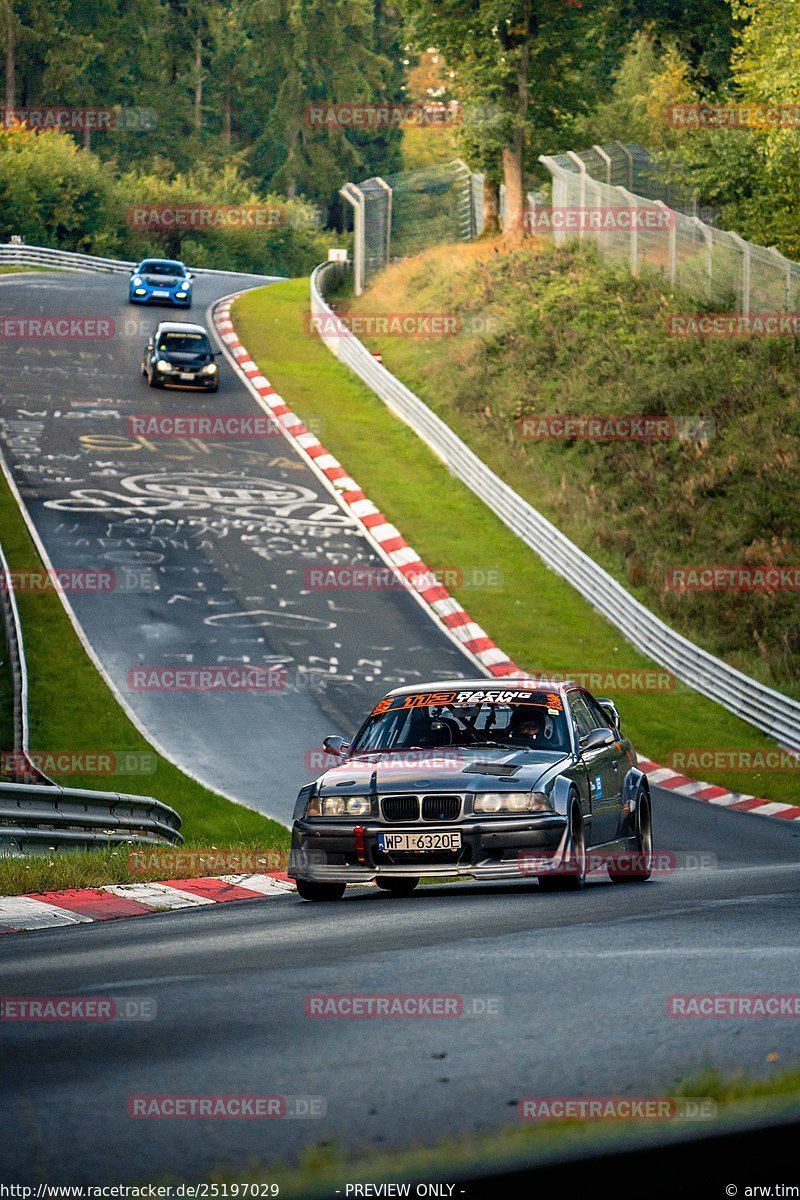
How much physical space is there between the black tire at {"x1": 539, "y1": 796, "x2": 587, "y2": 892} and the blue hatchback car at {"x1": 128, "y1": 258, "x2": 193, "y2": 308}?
4403 cm

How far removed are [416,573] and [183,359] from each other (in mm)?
13713

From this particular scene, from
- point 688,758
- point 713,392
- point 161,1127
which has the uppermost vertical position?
point 161,1127

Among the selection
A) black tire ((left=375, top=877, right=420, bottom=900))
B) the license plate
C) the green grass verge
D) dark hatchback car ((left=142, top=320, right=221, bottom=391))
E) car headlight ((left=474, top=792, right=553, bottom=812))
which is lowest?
dark hatchback car ((left=142, top=320, right=221, bottom=391))

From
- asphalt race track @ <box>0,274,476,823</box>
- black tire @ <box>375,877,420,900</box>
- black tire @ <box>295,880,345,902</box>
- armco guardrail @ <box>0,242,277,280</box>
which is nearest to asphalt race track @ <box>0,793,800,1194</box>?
black tire @ <box>295,880,345,902</box>

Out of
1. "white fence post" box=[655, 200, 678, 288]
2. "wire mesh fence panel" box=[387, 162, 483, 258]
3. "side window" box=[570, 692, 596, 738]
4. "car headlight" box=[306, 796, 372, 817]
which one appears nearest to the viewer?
"car headlight" box=[306, 796, 372, 817]

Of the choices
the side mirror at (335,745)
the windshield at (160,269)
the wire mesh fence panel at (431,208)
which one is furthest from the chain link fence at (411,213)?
the side mirror at (335,745)

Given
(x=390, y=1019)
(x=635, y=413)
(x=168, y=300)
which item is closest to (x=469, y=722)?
(x=390, y=1019)

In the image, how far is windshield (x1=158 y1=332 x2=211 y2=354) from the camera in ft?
133

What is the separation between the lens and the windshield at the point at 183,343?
40.5 meters

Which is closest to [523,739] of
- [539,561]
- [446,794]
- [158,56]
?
[446,794]

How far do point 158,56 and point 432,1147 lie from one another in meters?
107

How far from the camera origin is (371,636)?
26.0 metres

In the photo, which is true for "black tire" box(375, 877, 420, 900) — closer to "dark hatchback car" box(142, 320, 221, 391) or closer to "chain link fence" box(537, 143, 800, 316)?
"chain link fence" box(537, 143, 800, 316)

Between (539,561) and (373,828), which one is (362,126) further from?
(373,828)
